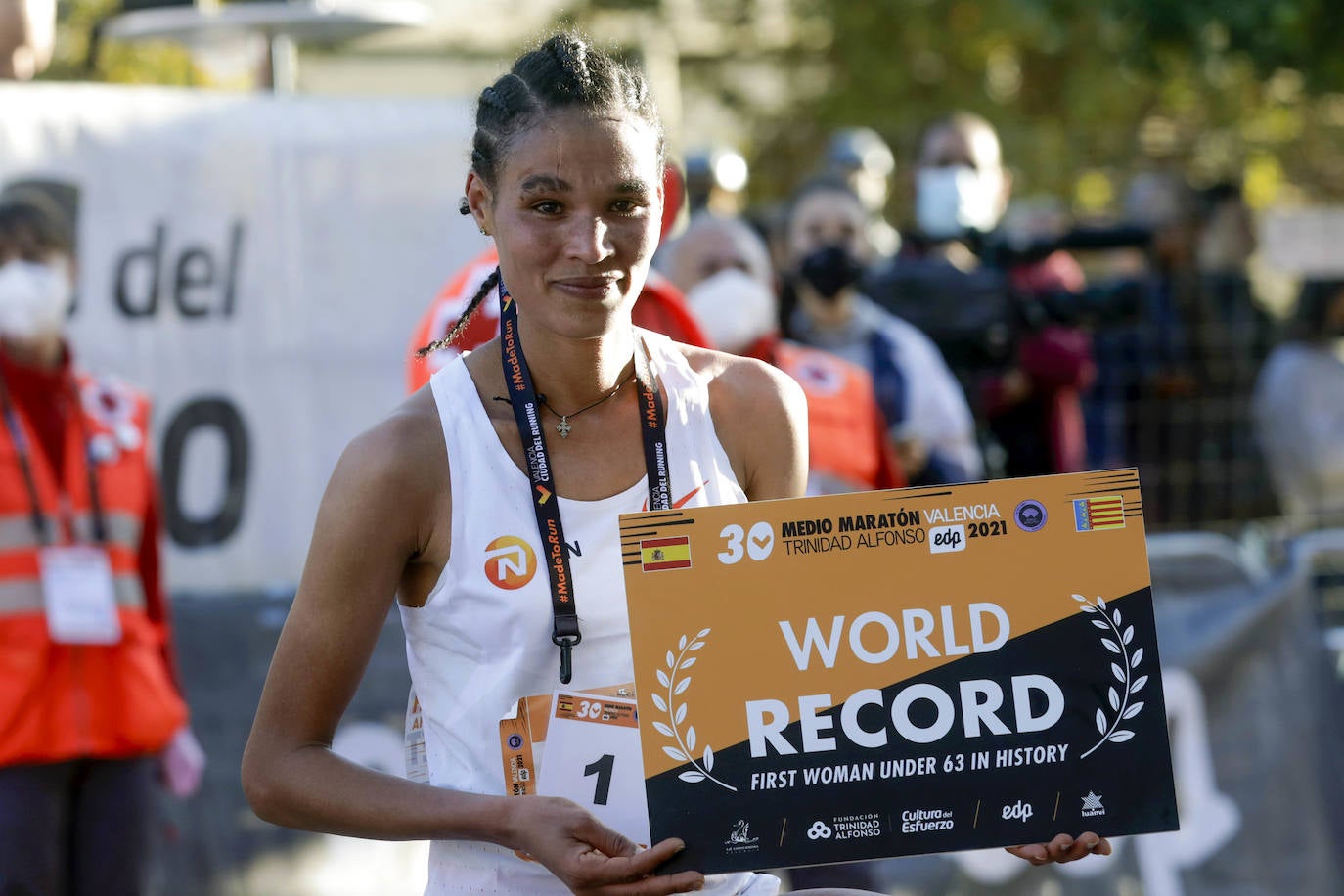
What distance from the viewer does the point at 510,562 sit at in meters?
2.44

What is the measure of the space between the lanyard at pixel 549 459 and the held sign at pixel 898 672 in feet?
0.58

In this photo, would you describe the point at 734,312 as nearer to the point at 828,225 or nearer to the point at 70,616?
the point at 828,225

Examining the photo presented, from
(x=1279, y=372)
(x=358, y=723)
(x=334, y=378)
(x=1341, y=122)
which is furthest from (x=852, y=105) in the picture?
(x=358, y=723)

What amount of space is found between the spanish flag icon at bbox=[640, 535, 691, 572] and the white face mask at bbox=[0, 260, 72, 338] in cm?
317

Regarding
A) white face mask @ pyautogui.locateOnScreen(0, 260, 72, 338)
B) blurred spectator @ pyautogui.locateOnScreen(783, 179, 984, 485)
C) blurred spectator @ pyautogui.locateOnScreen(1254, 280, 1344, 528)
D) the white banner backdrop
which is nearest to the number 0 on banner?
white face mask @ pyautogui.locateOnScreen(0, 260, 72, 338)

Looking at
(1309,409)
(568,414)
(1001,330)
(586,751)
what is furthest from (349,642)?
(1309,409)

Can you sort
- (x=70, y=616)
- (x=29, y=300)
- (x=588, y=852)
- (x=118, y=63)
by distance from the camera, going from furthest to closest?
(x=118, y=63)
(x=29, y=300)
(x=70, y=616)
(x=588, y=852)

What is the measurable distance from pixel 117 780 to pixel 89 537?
2.23 feet

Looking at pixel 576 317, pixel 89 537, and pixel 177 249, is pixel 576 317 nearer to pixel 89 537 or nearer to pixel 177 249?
pixel 89 537

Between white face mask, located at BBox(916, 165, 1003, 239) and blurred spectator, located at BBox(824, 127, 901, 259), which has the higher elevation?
blurred spectator, located at BBox(824, 127, 901, 259)

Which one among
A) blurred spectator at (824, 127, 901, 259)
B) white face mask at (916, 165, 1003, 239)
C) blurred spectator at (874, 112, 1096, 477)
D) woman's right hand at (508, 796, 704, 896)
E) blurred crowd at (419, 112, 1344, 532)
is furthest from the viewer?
blurred spectator at (824, 127, 901, 259)

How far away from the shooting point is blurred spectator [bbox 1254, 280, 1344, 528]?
296 inches

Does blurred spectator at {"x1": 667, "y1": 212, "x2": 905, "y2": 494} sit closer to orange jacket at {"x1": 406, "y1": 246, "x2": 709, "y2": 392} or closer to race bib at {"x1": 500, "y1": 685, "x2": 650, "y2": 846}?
orange jacket at {"x1": 406, "y1": 246, "x2": 709, "y2": 392}

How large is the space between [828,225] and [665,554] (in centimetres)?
387
